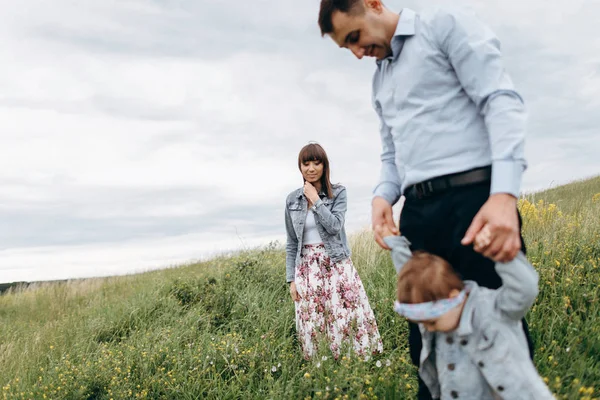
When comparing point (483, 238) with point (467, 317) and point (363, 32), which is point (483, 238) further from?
point (363, 32)

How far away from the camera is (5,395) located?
5277 mm

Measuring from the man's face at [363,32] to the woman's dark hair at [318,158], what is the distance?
2.93 meters

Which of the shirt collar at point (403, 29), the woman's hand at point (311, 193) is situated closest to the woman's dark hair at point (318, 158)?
the woman's hand at point (311, 193)

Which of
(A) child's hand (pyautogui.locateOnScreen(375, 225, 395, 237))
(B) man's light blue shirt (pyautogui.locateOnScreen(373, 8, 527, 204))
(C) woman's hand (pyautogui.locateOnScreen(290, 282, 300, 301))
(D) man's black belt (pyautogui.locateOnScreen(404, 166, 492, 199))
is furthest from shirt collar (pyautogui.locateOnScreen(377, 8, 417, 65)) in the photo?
(C) woman's hand (pyautogui.locateOnScreen(290, 282, 300, 301))

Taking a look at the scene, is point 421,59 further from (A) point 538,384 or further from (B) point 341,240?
(B) point 341,240

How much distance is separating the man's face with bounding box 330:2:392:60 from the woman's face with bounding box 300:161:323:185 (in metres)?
2.92

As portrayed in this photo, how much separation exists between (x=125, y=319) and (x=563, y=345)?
586cm

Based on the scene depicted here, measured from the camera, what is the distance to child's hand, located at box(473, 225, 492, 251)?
1862mm

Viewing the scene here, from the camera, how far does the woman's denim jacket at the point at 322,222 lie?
5.10 m

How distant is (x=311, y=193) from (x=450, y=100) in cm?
295

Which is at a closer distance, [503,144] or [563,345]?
[503,144]

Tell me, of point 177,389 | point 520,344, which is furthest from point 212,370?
point 520,344

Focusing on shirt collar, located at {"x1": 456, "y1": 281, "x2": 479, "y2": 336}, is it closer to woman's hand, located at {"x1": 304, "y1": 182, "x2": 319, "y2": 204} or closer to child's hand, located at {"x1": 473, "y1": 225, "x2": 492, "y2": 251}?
child's hand, located at {"x1": 473, "y1": 225, "x2": 492, "y2": 251}

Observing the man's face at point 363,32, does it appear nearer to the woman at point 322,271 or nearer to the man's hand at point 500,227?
the man's hand at point 500,227
